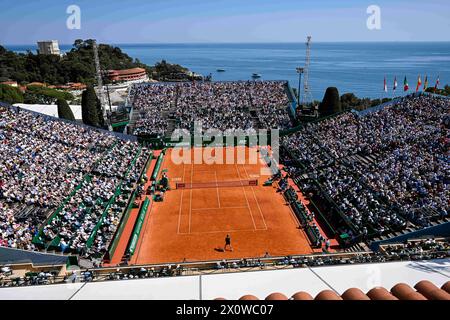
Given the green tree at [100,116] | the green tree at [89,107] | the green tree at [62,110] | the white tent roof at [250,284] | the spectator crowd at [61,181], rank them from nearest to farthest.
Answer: the white tent roof at [250,284] → the spectator crowd at [61,181] → the green tree at [62,110] → the green tree at [89,107] → the green tree at [100,116]

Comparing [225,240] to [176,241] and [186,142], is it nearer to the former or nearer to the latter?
[176,241]

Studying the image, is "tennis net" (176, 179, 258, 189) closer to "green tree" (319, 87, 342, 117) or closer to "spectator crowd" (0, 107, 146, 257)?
"spectator crowd" (0, 107, 146, 257)

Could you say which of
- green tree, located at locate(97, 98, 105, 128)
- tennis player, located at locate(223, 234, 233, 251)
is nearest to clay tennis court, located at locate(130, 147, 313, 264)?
tennis player, located at locate(223, 234, 233, 251)

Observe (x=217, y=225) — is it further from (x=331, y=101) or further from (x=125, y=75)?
(x=125, y=75)

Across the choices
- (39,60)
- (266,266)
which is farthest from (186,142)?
(39,60)

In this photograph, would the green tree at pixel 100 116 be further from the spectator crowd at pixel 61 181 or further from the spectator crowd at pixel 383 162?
the spectator crowd at pixel 383 162

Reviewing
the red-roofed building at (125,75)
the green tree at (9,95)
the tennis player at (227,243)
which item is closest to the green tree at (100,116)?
the green tree at (9,95)

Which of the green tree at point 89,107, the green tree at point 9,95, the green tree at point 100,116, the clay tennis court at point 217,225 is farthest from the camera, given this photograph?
the green tree at point 9,95
